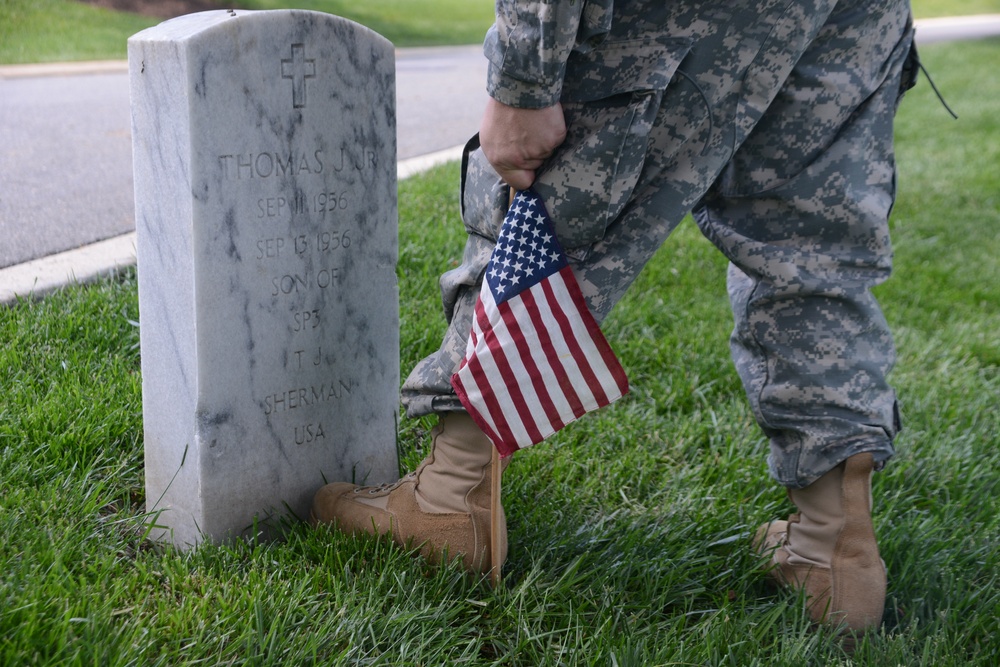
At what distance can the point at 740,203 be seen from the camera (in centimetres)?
206

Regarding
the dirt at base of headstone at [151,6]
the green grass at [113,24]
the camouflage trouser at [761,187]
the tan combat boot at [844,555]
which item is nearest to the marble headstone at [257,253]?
the camouflage trouser at [761,187]

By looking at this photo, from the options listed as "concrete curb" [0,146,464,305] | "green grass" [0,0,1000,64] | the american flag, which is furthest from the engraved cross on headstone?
"green grass" [0,0,1000,64]

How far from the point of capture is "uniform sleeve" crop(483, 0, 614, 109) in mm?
1608

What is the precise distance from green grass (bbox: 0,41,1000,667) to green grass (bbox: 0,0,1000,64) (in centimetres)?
1003

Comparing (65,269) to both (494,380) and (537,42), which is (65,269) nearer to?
(494,380)

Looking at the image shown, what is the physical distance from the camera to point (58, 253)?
3.54m

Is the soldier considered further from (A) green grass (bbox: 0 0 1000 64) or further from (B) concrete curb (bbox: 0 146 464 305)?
(A) green grass (bbox: 0 0 1000 64)

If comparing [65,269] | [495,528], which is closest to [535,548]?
[495,528]

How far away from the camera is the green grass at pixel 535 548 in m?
1.70

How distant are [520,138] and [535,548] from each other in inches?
36.5

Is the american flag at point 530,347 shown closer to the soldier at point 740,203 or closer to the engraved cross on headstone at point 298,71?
the soldier at point 740,203

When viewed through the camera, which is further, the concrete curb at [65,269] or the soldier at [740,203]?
the concrete curb at [65,269]

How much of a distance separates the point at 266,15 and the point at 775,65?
0.97 meters

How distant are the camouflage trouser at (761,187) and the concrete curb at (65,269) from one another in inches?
59.3
